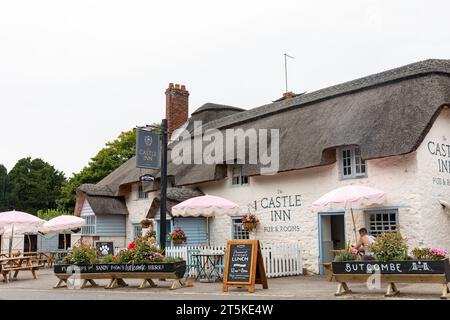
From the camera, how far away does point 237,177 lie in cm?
2008

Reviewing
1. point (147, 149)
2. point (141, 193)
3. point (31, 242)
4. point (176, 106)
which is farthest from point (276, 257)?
point (31, 242)

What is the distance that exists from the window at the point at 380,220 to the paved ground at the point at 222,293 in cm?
206

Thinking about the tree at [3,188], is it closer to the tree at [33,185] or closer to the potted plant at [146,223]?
the tree at [33,185]

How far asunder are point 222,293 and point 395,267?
3954 millimetres

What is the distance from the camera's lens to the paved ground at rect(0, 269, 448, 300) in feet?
36.8

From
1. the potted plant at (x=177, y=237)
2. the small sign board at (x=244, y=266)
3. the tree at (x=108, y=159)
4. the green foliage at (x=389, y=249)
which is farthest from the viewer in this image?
the tree at (x=108, y=159)

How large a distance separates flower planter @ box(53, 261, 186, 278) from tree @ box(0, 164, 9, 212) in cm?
3737

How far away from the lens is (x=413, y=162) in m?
14.4

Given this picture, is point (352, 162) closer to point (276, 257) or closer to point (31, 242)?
point (276, 257)

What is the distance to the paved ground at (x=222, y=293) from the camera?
11203 millimetres

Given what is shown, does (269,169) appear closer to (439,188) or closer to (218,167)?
(218,167)

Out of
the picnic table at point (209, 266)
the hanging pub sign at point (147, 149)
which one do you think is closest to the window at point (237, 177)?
the hanging pub sign at point (147, 149)

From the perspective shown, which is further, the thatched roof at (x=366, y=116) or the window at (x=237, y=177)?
the window at (x=237, y=177)

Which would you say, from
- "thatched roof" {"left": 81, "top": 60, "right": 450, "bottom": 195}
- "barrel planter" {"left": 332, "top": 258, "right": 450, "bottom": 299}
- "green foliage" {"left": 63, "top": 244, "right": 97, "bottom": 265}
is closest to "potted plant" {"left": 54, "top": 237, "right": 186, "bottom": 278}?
"green foliage" {"left": 63, "top": 244, "right": 97, "bottom": 265}
